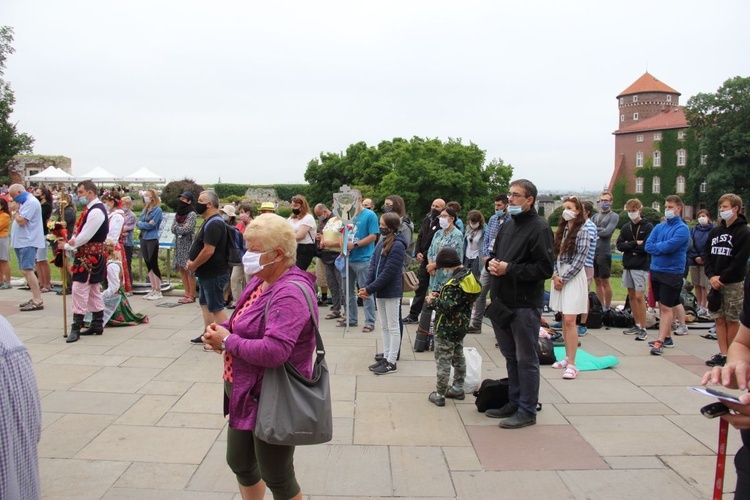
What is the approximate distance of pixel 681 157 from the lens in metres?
79.6

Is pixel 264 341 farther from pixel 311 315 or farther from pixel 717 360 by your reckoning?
pixel 717 360

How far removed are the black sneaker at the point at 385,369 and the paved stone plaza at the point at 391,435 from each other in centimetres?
10

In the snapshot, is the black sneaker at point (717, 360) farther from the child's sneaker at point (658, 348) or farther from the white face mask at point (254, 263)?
the white face mask at point (254, 263)

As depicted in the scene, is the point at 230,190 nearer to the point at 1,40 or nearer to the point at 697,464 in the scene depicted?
the point at 1,40

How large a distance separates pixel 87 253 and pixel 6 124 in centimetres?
4907

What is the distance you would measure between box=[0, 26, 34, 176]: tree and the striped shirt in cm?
5449

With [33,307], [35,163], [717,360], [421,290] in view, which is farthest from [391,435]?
[35,163]

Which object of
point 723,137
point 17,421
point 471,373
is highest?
point 723,137

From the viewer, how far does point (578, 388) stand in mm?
6254

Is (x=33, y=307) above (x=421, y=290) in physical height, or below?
below

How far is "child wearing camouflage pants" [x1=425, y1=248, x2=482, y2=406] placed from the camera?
559 cm

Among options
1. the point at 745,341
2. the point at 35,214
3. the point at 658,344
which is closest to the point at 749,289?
the point at 745,341

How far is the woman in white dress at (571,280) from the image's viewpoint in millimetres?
6602

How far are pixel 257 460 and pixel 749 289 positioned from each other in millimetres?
2439
